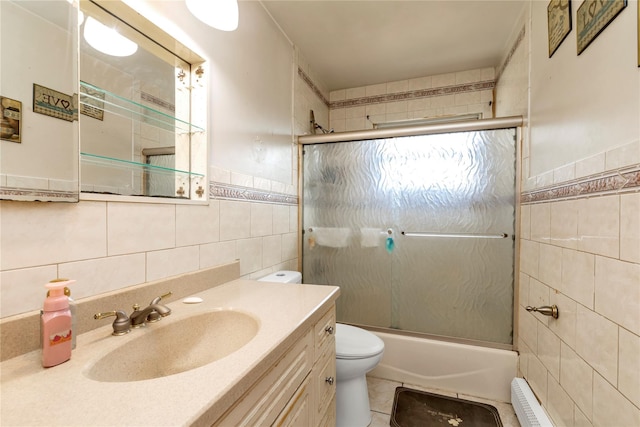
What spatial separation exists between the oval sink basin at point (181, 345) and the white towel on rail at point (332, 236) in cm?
125

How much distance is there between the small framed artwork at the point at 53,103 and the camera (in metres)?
0.66

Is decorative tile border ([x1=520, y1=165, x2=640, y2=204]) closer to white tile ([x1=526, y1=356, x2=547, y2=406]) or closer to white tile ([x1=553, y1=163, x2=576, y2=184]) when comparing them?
white tile ([x1=553, y1=163, x2=576, y2=184])

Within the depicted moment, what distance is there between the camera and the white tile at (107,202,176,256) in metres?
0.83

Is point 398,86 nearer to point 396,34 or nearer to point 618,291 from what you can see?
point 396,34

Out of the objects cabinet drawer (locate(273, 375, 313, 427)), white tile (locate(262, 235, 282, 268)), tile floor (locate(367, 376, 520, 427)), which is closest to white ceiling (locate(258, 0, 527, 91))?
white tile (locate(262, 235, 282, 268))

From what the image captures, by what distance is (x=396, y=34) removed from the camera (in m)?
1.98

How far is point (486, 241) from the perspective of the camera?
1.75m

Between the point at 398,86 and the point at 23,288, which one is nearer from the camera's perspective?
the point at 23,288

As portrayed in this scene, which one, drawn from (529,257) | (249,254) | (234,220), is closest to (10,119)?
(234,220)

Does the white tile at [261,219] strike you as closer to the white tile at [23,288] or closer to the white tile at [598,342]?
the white tile at [23,288]

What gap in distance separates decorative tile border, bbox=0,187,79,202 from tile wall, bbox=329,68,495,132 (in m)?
2.51

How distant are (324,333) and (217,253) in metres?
0.59

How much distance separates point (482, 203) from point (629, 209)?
3.27ft

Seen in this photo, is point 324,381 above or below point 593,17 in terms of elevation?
below
